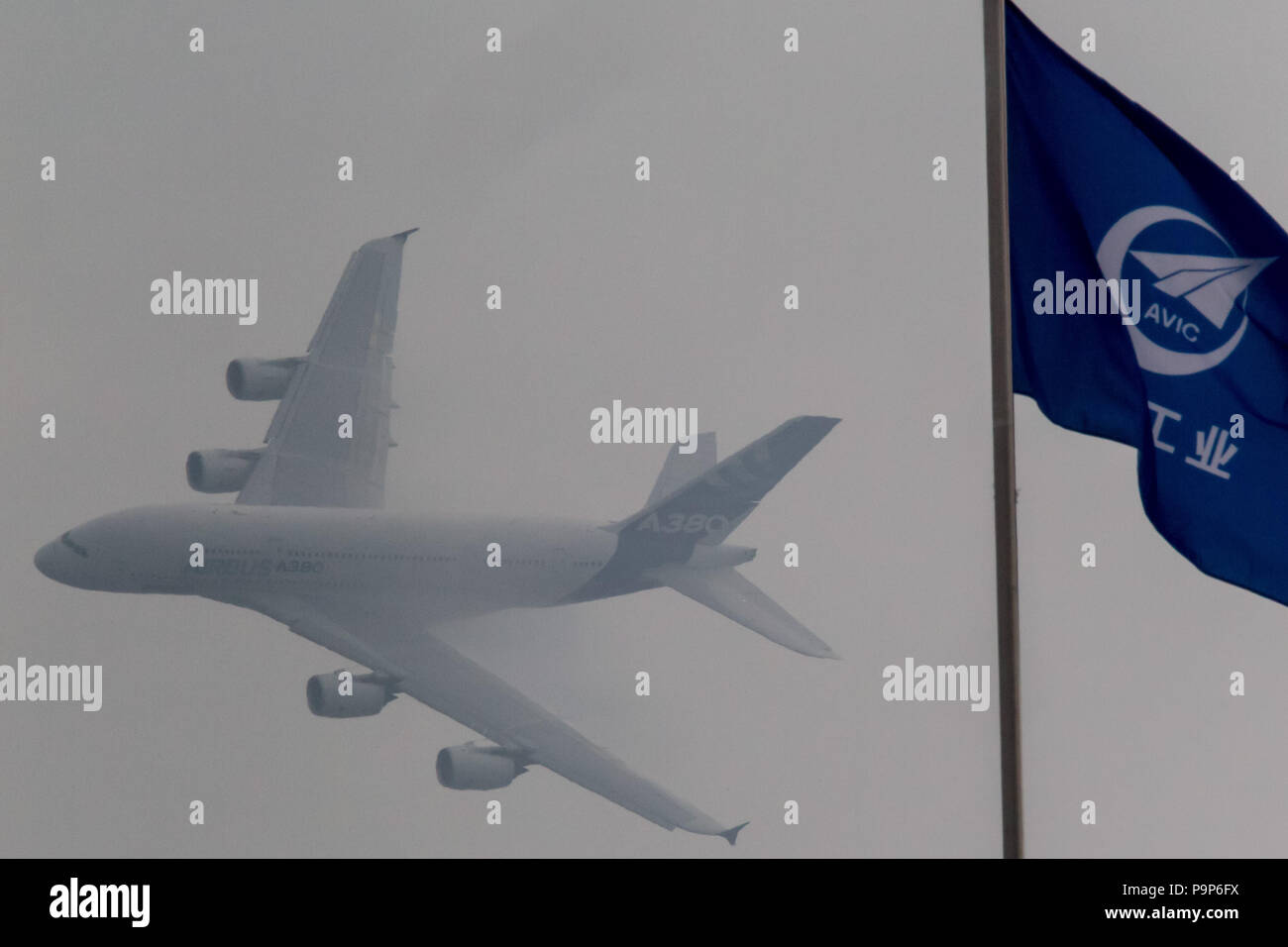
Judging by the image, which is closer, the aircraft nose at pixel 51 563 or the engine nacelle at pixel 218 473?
the aircraft nose at pixel 51 563

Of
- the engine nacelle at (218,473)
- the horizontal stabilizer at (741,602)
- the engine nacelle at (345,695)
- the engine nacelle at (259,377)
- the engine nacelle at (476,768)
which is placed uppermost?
the engine nacelle at (259,377)

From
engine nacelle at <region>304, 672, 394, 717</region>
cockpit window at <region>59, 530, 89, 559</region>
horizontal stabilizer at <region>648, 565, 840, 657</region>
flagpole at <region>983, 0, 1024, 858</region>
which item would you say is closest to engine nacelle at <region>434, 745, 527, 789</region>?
engine nacelle at <region>304, 672, 394, 717</region>

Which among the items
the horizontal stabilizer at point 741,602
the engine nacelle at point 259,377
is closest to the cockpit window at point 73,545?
the engine nacelle at point 259,377

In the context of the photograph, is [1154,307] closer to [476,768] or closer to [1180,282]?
[1180,282]

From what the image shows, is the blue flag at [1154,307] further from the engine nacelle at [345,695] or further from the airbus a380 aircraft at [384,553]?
the engine nacelle at [345,695]

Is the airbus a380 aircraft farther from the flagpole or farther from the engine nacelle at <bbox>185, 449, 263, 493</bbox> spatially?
the flagpole
